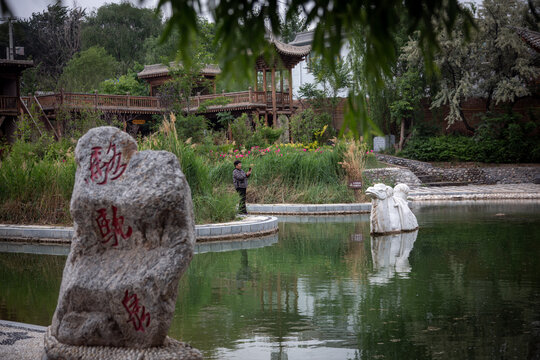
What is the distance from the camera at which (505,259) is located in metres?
9.43

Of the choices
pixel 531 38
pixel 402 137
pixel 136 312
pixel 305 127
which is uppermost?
pixel 531 38

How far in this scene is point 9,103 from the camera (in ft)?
81.3

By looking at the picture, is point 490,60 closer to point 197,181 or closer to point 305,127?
point 305,127

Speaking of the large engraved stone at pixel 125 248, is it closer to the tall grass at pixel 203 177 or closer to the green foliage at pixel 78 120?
the tall grass at pixel 203 177

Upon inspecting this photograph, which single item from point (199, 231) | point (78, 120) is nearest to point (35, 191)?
point (199, 231)

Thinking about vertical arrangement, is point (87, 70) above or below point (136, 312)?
above

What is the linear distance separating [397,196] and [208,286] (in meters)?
5.95

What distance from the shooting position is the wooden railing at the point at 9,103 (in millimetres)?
24531

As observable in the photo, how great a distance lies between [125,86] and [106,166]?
3401 cm

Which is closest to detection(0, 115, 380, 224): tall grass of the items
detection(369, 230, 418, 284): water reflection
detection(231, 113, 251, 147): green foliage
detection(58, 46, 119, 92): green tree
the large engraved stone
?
detection(231, 113, 251, 147): green foliage

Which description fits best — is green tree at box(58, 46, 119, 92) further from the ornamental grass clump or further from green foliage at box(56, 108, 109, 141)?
the ornamental grass clump

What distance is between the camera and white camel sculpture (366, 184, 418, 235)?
11977 mm

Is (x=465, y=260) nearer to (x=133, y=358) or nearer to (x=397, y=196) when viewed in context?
(x=397, y=196)

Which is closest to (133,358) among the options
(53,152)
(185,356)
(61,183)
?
(185,356)
